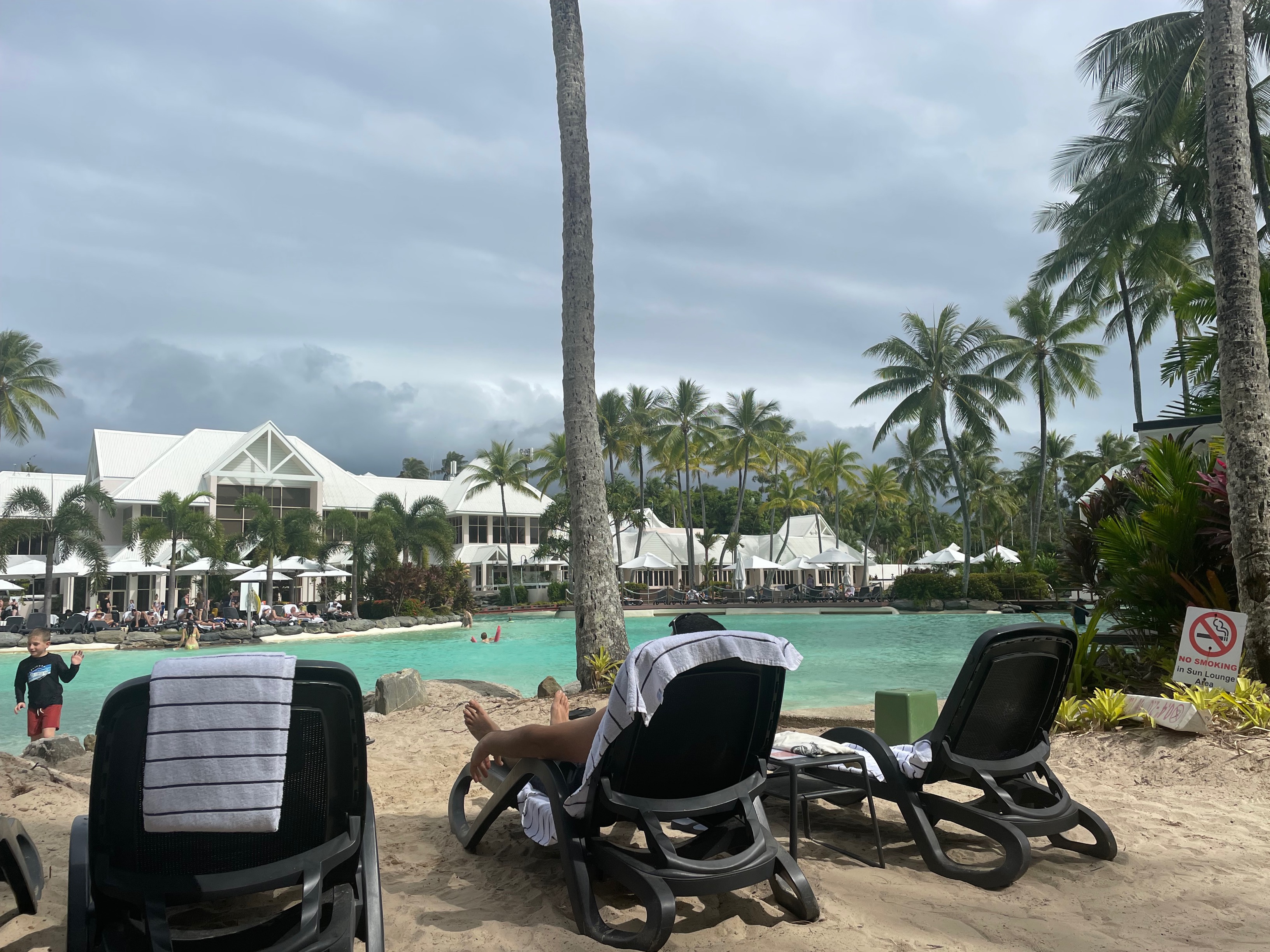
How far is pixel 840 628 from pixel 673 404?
61.6ft

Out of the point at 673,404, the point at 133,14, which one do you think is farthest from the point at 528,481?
the point at 133,14

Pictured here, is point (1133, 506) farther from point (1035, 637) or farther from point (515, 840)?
point (515, 840)

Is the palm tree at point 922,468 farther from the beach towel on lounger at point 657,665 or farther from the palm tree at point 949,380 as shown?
the beach towel on lounger at point 657,665

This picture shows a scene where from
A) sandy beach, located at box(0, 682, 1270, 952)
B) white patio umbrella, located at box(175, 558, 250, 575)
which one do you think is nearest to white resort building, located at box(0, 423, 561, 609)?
white patio umbrella, located at box(175, 558, 250, 575)

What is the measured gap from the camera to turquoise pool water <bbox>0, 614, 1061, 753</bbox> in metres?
11.8

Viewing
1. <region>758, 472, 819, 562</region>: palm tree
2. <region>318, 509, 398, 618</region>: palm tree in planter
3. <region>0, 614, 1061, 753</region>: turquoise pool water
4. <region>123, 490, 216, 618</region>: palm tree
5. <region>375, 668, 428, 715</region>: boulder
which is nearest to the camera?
<region>375, 668, 428, 715</region>: boulder

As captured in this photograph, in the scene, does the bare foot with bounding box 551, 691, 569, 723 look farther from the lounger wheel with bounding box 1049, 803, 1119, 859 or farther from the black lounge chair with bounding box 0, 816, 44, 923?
the lounger wheel with bounding box 1049, 803, 1119, 859

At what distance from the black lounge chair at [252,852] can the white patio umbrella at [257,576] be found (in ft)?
89.1

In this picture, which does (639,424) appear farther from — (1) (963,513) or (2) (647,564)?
(1) (963,513)

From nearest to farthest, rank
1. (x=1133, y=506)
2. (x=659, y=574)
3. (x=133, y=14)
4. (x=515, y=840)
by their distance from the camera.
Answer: (x=515, y=840) < (x=133, y=14) < (x=1133, y=506) < (x=659, y=574)

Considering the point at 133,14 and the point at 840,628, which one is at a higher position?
the point at 133,14

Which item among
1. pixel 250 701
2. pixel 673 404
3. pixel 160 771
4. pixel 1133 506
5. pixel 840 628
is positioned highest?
pixel 673 404

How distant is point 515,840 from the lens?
3598 mm

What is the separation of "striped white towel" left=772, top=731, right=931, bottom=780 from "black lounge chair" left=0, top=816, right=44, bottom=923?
2.43m
